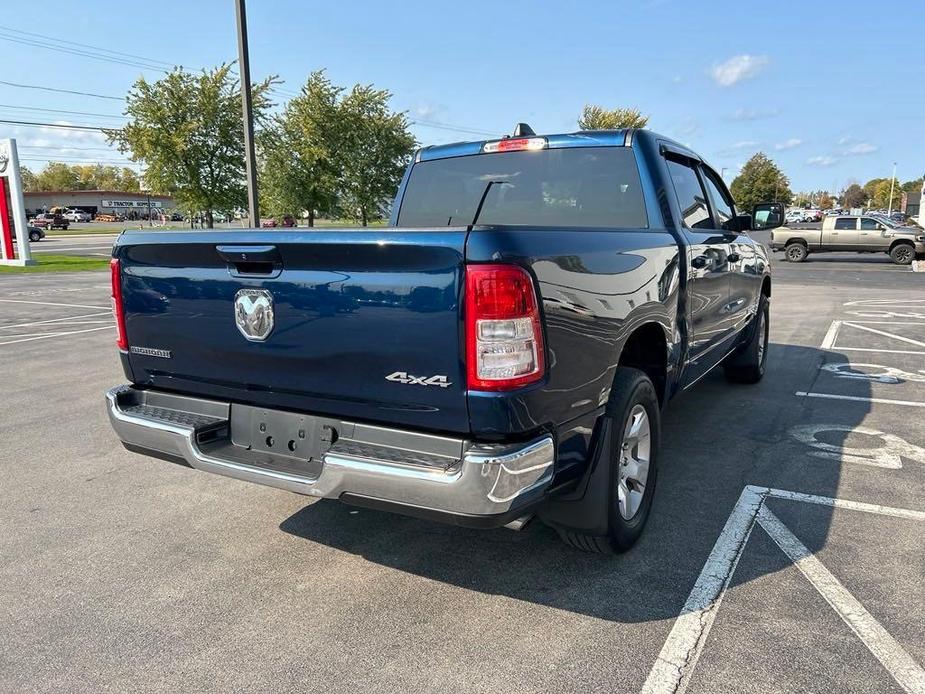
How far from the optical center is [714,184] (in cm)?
527

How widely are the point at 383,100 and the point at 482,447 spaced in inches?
1444

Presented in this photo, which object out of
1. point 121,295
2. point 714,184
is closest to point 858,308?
point 714,184

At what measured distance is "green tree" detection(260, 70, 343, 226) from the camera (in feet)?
112

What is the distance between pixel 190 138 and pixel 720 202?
24693mm

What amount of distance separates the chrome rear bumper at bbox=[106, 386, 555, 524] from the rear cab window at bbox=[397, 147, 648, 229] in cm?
155

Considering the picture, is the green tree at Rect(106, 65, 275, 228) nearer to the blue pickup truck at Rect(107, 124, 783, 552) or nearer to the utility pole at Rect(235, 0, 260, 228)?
the utility pole at Rect(235, 0, 260, 228)

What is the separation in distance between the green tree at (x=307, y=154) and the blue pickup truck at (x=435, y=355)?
32.4m

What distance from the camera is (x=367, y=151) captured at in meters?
35.3

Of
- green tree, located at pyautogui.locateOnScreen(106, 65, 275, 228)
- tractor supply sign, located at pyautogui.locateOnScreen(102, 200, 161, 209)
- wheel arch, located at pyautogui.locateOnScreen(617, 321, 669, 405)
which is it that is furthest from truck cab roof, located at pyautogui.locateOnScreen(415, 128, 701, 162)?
tractor supply sign, located at pyautogui.locateOnScreen(102, 200, 161, 209)

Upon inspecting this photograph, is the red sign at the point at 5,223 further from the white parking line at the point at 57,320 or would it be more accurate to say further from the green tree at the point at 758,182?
the green tree at the point at 758,182

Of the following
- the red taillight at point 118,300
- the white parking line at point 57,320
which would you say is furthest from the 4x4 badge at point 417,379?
the white parking line at point 57,320

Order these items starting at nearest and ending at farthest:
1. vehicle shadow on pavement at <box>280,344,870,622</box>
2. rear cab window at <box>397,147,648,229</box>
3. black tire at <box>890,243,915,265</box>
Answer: vehicle shadow on pavement at <box>280,344,870,622</box> → rear cab window at <box>397,147,648,229</box> → black tire at <box>890,243,915,265</box>

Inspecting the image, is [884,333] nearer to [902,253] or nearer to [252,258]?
[252,258]

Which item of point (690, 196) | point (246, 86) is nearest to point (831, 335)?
point (690, 196)
